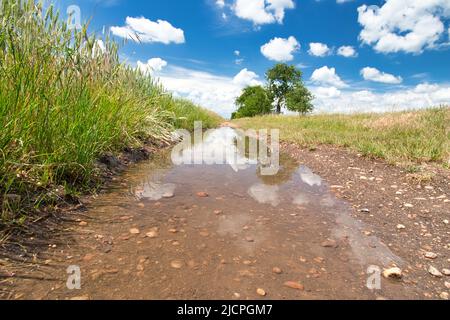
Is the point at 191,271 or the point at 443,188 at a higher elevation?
the point at 443,188

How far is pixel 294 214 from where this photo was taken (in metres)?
2.99

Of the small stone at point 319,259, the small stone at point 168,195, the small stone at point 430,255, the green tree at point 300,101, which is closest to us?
the small stone at point 319,259

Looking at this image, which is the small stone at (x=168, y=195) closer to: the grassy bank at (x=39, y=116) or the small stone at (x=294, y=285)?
the grassy bank at (x=39, y=116)

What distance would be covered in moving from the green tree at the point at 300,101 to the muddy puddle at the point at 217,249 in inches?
1346

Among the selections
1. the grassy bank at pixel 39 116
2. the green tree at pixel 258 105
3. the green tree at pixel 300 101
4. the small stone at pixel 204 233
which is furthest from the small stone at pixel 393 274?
the green tree at pixel 258 105

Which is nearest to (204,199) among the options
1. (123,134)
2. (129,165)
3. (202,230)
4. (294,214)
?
(202,230)

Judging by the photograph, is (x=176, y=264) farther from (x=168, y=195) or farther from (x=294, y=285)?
(x=168, y=195)

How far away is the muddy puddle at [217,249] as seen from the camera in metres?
1.73

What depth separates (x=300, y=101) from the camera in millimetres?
37031

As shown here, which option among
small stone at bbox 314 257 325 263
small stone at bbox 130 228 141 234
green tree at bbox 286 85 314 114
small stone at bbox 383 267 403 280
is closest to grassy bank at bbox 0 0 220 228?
small stone at bbox 130 228 141 234

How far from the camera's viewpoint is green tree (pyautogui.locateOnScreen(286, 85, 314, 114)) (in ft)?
119

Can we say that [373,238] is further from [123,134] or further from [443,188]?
[123,134]

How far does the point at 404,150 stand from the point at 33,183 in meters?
5.71

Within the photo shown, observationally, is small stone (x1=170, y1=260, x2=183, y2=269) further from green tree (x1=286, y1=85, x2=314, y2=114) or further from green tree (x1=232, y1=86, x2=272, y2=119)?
green tree (x1=232, y1=86, x2=272, y2=119)
